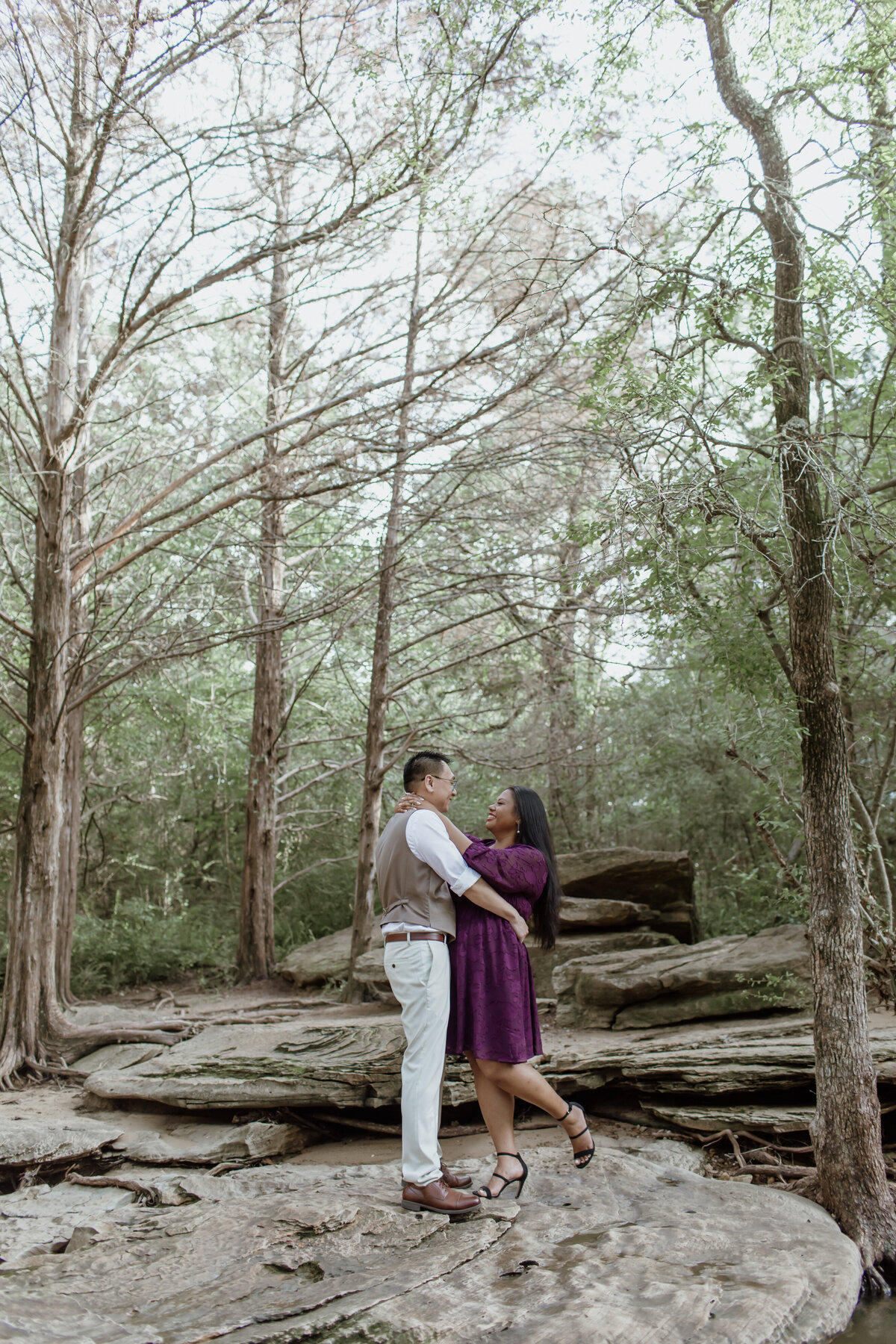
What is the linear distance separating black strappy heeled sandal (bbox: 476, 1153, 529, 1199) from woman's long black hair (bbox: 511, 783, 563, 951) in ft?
3.01

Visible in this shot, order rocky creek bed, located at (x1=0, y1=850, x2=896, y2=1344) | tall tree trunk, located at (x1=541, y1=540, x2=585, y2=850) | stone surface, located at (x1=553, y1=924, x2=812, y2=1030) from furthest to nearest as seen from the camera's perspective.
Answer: tall tree trunk, located at (x1=541, y1=540, x2=585, y2=850) < stone surface, located at (x1=553, y1=924, x2=812, y2=1030) < rocky creek bed, located at (x1=0, y1=850, x2=896, y2=1344)

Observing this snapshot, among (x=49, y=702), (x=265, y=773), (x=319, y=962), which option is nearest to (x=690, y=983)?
(x=319, y=962)

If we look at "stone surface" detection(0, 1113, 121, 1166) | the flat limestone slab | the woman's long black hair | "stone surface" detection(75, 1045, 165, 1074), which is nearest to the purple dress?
the woman's long black hair

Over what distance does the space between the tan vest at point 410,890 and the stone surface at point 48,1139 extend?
2.62 meters

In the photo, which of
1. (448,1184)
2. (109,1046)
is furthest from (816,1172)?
(109,1046)

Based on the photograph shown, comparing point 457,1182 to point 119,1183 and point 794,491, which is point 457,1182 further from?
point 794,491

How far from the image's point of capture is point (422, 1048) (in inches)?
153

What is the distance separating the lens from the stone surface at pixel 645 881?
8.55 m

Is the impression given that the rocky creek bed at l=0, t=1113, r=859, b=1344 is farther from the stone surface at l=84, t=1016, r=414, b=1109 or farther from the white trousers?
the stone surface at l=84, t=1016, r=414, b=1109

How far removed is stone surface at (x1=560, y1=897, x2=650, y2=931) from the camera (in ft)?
27.1

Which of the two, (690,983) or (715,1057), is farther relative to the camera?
(690,983)

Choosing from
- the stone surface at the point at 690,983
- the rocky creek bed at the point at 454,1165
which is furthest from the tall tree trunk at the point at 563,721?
the stone surface at the point at 690,983

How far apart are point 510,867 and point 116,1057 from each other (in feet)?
14.6

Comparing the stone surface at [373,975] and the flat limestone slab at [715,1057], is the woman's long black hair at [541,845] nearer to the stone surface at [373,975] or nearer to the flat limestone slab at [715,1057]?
the flat limestone slab at [715,1057]
